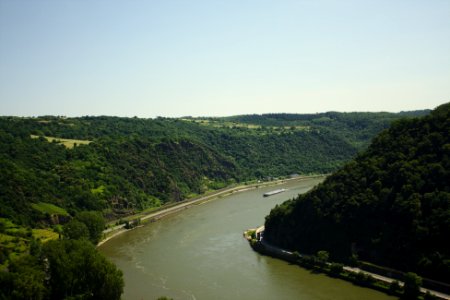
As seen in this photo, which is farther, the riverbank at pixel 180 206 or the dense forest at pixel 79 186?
the riverbank at pixel 180 206

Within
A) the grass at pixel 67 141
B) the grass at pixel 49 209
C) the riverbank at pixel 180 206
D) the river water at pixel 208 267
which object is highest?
the grass at pixel 67 141

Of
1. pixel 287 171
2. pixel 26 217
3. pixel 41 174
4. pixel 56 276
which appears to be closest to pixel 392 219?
pixel 56 276

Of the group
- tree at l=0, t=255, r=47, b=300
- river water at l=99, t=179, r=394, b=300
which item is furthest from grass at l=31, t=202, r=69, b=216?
tree at l=0, t=255, r=47, b=300

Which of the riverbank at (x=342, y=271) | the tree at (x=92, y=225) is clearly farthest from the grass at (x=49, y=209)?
the riverbank at (x=342, y=271)

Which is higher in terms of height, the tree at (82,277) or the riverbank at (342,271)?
the tree at (82,277)

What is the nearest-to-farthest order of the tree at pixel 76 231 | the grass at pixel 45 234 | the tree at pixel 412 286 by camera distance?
the tree at pixel 412 286
the tree at pixel 76 231
the grass at pixel 45 234

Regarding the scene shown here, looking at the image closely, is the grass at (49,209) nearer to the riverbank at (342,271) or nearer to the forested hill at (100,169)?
the forested hill at (100,169)

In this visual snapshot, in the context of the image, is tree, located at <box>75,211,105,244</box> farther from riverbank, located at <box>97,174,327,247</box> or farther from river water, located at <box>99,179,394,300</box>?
riverbank, located at <box>97,174,327,247</box>
